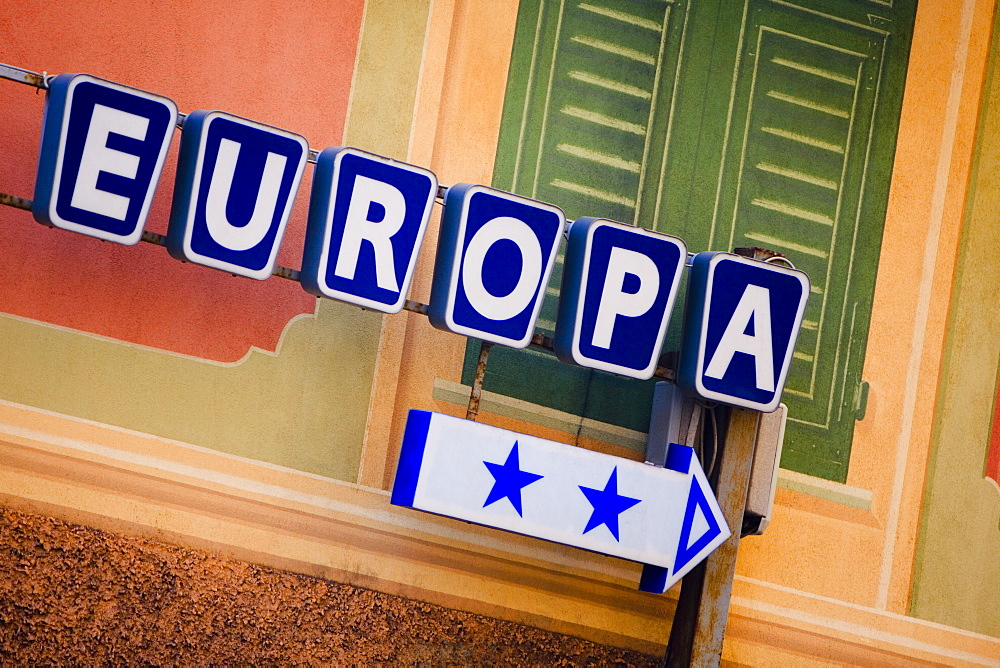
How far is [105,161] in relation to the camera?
2.80 metres

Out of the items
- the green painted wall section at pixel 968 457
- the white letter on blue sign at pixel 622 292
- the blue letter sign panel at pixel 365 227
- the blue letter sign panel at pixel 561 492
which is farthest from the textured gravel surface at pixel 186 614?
the green painted wall section at pixel 968 457

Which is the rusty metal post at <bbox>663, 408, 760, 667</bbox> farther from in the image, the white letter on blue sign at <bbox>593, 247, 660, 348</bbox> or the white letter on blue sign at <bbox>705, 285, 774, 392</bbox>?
the white letter on blue sign at <bbox>593, 247, 660, 348</bbox>

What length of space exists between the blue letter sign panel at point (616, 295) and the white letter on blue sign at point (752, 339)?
0.67 ft

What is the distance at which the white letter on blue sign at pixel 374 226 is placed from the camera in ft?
9.74

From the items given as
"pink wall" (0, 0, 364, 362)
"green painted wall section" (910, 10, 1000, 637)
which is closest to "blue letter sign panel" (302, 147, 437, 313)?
"pink wall" (0, 0, 364, 362)

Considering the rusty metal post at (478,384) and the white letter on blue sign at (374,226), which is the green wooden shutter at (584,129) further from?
the white letter on blue sign at (374,226)

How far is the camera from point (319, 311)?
11.2 feet

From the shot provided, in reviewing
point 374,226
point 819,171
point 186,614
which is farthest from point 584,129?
point 186,614

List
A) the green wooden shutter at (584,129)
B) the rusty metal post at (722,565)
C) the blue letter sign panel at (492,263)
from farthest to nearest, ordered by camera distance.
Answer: the green wooden shutter at (584,129) < the rusty metal post at (722,565) < the blue letter sign panel at (492,263)

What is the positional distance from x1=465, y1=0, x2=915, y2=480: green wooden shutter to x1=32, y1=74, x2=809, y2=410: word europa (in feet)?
1.66

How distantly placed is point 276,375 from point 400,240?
679 mm

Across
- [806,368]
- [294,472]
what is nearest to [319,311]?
[294,472]

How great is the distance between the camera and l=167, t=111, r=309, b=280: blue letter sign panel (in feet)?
9.41

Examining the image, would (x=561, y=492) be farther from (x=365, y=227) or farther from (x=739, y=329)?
(x=365, y=227)
